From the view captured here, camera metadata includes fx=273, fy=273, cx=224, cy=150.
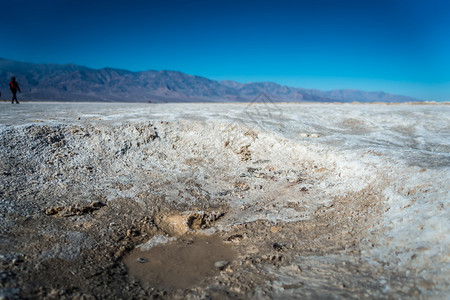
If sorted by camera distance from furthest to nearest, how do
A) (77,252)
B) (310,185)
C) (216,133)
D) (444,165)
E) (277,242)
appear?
(216,133) < (310,185) < (444,165) < (277,242) < (77,252)

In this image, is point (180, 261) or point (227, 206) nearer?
point (180, 261)

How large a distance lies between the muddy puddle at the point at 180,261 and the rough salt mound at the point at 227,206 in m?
0.06

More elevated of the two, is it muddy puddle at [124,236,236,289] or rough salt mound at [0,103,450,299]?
rough salt mound at [0,103,450,299]

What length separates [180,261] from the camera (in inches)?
177

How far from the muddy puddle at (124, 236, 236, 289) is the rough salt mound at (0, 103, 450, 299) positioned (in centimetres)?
6

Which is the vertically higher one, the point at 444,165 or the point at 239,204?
the point at 444,165

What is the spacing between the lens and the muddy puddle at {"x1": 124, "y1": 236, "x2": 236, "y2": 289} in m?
3.94

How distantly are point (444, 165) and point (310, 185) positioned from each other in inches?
114

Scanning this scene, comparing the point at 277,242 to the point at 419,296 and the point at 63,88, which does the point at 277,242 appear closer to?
the point at 419,296

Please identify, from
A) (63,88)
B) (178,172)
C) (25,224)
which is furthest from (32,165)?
(63,88)

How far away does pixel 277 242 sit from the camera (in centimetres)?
489

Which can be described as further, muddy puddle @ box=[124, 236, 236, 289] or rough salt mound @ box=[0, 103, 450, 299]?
muddy puddle @ box=[124, 236, 236, 289]

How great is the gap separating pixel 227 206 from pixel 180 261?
2363mm

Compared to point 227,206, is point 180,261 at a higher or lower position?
lower
